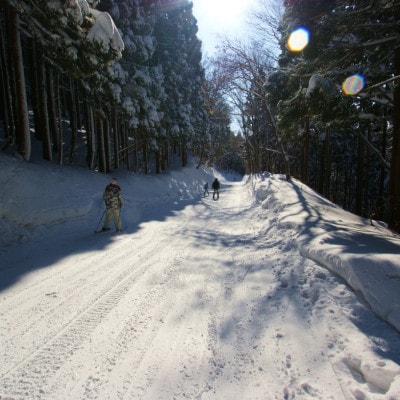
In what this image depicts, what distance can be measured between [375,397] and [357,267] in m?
2.11

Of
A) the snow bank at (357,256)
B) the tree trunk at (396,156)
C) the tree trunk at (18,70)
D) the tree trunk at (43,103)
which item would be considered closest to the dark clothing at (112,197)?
the tree trunk at (18,70)

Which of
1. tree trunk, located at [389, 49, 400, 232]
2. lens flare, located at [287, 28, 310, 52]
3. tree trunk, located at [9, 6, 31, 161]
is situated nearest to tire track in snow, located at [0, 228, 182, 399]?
lens flare, located at [287, 28, 310, 52]

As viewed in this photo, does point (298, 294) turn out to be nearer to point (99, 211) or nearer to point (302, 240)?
point (302, 240)

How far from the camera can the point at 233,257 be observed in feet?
20.4

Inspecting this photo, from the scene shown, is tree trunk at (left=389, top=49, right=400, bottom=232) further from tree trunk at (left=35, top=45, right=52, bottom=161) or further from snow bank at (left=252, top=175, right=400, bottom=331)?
tree trunk at (left=35, top=45, right=52, bottom=161)

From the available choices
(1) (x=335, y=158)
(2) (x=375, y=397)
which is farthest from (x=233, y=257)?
(1) (x=335, y=158)

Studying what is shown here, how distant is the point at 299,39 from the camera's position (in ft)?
25.6

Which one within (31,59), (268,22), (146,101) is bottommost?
(146,101)

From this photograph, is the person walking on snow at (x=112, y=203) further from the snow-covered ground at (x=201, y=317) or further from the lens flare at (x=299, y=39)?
the lens flare at (x=299, y=39)

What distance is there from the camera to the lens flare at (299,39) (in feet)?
24.6

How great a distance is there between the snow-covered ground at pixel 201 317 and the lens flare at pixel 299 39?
524cm

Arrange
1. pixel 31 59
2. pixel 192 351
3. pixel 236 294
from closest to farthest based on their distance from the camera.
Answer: pixel 192 351 → pixel 236 294 → pixel 31 59

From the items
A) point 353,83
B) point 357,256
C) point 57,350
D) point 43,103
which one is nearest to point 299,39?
point 353,83

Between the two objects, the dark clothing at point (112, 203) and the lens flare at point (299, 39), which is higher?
the lens flare at point (299, 39)
